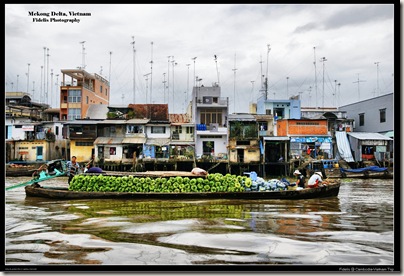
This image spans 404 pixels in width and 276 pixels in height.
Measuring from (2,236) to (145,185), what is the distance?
7.97m

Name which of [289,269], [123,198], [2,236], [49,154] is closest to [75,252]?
[2,236]

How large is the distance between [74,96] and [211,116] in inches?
489

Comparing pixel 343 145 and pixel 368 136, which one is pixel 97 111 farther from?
→ pixel 368 136

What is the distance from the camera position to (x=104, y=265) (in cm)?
366

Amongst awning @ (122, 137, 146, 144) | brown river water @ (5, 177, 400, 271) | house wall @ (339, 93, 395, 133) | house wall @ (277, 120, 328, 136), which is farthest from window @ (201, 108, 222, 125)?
brown river water @ (5, 177, 400, 271)

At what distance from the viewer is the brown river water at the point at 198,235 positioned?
157 inches

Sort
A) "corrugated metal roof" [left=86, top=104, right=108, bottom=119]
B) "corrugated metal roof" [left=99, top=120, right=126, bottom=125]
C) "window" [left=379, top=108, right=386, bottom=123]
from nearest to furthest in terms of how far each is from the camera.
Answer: "window" [left=379, top=108, right=386, bottom=123]
"corrugated metal roof" [left=99, top=120, right=126, bottom=125]
"corrugated metal roof" [left=86, top=104, right=108, bottom=119]

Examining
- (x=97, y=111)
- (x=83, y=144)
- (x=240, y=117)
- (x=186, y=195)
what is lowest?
(x=186, y=195)

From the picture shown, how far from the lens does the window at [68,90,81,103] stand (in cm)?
3359

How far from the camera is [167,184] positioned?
11.7m

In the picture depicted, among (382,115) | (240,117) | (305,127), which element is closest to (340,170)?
(382,115)

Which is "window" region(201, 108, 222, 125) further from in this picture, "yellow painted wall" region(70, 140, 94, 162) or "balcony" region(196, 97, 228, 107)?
"yellow painted wall" region(70, 140, 94, 162)

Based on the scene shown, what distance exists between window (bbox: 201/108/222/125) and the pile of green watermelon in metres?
18.6

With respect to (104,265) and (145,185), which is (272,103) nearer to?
(145,185)
